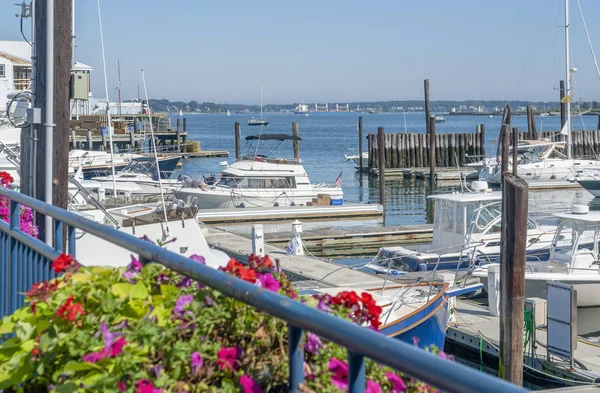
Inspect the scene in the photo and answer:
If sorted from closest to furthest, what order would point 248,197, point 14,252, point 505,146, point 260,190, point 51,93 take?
point 14,252
point 51,93
point 505,146
point 248,197
point 260,190

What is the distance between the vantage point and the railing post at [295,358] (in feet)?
8.75

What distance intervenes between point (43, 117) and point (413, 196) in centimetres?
4218

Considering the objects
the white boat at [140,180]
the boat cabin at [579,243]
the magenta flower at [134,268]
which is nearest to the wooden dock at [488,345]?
the boat cabin at [579,243]

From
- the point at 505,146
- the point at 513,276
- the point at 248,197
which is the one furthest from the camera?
the point at 248,197

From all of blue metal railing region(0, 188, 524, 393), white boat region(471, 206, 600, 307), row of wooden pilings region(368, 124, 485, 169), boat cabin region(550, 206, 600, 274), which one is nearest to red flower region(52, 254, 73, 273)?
blue metal railing region(0, 188, 524, 393)

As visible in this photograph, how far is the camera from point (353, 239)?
29031 mm

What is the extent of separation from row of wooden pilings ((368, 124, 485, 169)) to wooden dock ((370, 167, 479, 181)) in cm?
202

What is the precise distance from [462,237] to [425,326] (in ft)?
27.3

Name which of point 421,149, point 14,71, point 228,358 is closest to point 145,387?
point 228,358

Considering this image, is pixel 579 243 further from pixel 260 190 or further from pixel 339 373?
pixel 260 190

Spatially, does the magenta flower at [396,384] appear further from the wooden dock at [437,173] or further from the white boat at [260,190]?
the wooden dock at [437,173]

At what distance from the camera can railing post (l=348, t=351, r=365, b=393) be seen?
242 centimetres

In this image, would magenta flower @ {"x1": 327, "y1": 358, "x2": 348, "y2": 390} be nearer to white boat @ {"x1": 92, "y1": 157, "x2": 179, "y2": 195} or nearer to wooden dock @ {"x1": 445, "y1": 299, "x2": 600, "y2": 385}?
wooden dock @ {"x1": 445, "y1": 299, "x2": 600, "y2": 385}

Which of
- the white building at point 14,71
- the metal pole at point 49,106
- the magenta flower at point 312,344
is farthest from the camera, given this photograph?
the white building at point 14,71
